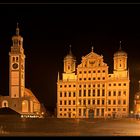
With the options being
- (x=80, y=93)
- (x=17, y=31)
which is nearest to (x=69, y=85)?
(x=80, y=93)

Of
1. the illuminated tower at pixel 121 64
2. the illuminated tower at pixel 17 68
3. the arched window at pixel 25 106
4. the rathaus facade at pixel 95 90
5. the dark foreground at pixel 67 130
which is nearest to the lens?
the dark foreground at pixel 67 130

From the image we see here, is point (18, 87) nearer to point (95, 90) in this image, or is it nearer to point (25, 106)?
point (25, 106)

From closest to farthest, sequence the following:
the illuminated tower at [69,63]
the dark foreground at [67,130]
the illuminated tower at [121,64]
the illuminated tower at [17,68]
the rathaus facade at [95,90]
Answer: the dark foreground at [67,130] < the rathaus facade at [95,90] < the illuminated tower at [17,68] < the illuminated tower at [121,64] < the illuminated tower at [69,63]

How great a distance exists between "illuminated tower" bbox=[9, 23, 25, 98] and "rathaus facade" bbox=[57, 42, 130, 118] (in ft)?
26.7

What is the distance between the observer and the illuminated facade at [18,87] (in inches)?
2266

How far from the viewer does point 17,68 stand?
5975cm

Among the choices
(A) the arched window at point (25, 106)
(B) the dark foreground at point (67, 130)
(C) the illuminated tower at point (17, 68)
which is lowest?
(A) the arched window at point (25, 106)

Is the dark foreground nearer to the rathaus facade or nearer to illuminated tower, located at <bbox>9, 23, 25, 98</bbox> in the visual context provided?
the rathaus facade

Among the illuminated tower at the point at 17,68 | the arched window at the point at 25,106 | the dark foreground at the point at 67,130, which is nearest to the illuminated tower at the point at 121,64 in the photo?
the arched window at the point at 25,106

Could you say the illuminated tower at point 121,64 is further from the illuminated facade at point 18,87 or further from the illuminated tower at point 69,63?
the illuminated facade at point 18,87

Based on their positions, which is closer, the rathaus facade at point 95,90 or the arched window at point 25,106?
the rathaus facade at point 95,90

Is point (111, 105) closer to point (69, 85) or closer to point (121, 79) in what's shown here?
point (121, 79)

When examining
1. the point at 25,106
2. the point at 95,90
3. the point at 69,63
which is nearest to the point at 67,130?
the point at 95,90

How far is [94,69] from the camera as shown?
5831 centimetres
